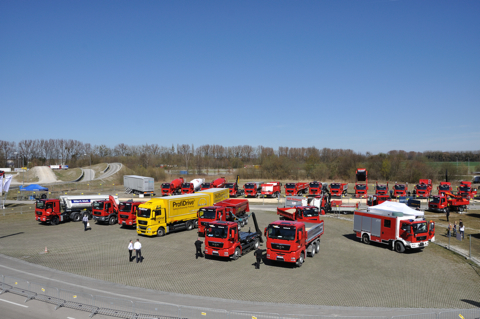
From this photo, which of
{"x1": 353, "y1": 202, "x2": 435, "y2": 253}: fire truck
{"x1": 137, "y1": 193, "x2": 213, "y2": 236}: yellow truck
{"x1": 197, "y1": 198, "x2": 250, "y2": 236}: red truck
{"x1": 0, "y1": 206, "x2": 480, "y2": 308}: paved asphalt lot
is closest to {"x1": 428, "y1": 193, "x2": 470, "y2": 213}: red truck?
{"x1": 353, "y1": 202, "x2": 435, "y2": 253}: fire truck

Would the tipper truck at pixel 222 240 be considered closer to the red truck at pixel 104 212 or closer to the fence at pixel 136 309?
the fence at pixel 136 309

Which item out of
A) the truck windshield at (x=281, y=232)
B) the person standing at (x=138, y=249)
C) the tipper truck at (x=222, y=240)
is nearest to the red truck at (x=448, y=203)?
the truck windshield at (x=281, y=232)

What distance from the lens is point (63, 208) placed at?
34.3 m

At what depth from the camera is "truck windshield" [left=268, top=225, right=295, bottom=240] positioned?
17906 millimetres

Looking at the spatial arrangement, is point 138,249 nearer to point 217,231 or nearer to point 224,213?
point 217,231

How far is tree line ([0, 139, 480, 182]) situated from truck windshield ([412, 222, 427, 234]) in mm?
64079

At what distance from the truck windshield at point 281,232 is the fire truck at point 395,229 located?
29.4 ft

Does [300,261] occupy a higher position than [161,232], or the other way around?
[300,261]

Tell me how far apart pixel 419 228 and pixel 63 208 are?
33.4m

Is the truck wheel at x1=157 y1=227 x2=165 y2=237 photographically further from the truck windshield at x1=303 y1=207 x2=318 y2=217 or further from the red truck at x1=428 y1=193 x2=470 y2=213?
the red truck at x1=428 y1=193 x2=470 y2=213

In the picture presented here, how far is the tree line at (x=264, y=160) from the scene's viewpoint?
275 feet

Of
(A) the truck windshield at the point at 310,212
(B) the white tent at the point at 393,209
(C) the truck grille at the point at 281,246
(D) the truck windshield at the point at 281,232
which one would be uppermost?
(B) the white tent at the point at 393,209

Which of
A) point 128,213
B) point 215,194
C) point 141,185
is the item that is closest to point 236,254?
point 128,213

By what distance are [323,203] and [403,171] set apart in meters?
54.2
